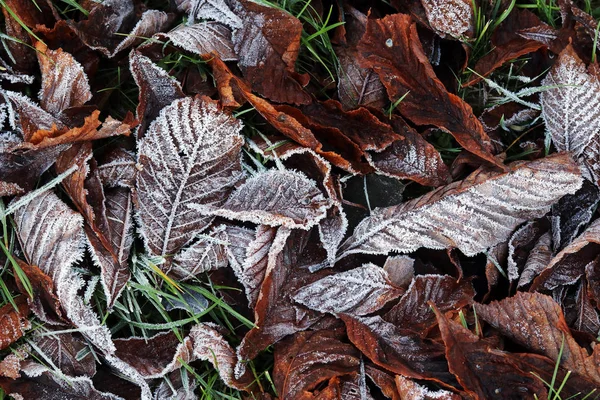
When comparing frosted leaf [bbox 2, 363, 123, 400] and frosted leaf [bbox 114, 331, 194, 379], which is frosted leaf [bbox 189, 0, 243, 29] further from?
frosted leaf [bbox 2, 363, 123, 400]

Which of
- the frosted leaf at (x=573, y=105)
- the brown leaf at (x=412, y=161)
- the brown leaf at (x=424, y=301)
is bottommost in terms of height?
the brown leaf at (x=424, y=301)

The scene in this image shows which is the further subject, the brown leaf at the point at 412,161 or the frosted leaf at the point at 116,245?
the brown leaf at the point at 412,161

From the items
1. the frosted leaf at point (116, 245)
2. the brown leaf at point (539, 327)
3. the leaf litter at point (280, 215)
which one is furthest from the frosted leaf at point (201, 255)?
the brown leaf at point (539, 327)

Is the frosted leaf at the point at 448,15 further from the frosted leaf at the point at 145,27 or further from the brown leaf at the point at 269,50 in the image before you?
the frosted leaf at the point at 145,27

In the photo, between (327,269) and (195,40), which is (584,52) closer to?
(327,269)

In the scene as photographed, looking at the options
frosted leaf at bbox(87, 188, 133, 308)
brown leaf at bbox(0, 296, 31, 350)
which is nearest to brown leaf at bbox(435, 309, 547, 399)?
frosted leaf at bbox(87, 188, 133, 308)

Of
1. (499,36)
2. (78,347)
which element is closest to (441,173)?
(499,36)
